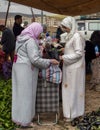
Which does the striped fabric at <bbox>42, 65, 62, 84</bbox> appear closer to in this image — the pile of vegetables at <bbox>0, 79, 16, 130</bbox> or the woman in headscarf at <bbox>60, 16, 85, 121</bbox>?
the woman in headscarf at <bbox>60, 16, 85, 121</bbox>

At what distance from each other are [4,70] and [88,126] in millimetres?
3933

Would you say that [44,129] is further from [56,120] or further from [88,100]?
[88,100]

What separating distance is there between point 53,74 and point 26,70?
511mm

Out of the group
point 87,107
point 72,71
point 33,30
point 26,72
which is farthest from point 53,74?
point 87,107

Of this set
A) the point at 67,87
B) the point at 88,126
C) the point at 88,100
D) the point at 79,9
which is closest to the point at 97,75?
the point at 88,100

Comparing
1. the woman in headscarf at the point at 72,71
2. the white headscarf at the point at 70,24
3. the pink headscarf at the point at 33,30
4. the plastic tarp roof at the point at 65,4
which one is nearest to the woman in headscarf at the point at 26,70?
the pink headscarf at the point at 33,30

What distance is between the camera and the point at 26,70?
5.59 metres

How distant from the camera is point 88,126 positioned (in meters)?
5.53

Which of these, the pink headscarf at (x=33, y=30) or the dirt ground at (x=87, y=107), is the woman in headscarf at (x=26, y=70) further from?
the dirt ground at (x=87, y=107)

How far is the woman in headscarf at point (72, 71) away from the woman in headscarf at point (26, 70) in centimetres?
38

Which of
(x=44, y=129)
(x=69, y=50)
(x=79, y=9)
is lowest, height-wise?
(x=44, y=129)

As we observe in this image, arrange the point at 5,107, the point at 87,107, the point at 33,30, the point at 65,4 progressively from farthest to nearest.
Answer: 1. the point at 65,4
2. the point at 87,107
3. the point at 5,107
4. the point at 33,30

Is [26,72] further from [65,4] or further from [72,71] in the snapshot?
[65,4]

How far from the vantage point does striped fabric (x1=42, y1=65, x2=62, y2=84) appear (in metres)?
5.85
